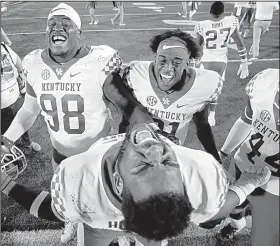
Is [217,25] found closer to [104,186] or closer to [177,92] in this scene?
[177,92]

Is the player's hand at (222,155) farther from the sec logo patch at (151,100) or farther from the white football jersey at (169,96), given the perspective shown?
the sec logo patch at (151,100)

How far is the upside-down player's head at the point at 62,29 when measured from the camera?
91cm

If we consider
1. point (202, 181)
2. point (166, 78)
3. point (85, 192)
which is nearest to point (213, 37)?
point (166, 78)

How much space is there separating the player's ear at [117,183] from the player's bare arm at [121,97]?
187mm

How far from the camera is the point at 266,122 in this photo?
2.89ft

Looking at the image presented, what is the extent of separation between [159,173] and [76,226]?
44cm

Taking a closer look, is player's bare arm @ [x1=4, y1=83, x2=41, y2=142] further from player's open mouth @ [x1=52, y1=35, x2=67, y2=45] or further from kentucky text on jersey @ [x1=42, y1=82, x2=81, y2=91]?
player's open mouth @ [x1=52, y1=35, x2=67, y2=45]

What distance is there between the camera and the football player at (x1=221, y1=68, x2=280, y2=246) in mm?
872

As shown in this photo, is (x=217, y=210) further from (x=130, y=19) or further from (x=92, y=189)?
(x=130, y=19)

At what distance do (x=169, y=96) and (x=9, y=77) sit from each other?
509mm

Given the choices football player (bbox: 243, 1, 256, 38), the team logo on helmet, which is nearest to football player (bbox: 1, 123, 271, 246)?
the team logo on helmet

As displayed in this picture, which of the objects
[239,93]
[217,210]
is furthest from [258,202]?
[239,93]

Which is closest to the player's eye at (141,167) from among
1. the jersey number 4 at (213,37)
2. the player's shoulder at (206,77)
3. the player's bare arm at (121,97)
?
the player's bare arm at (121,97)

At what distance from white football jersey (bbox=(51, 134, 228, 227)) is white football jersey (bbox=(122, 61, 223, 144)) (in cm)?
21
